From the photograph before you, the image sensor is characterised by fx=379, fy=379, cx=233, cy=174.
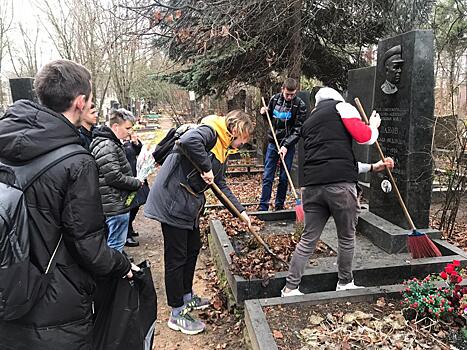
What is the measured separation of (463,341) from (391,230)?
1814mm

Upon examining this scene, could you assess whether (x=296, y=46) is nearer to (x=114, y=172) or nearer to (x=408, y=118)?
(x=408, y=118)

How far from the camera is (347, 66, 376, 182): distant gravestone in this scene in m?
7.02

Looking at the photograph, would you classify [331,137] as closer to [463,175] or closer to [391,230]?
[391,230]

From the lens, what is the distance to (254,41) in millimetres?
7867

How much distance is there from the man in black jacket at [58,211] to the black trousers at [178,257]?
4.56ft

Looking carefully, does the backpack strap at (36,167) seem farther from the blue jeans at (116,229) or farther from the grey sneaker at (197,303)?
the blue jeans at (116,229)

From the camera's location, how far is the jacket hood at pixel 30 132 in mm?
1582

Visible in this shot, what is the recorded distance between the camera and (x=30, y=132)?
1.60m

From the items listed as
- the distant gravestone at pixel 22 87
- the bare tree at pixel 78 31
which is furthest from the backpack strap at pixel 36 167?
the bare tree at pixel 78 31

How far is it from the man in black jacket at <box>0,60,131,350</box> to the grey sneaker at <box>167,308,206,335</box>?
5.58 ft

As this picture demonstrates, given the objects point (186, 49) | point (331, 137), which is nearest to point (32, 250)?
point (331, 137)

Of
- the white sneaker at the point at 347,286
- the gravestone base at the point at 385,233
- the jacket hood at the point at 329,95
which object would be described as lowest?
the white sneaker at the point at 347,286

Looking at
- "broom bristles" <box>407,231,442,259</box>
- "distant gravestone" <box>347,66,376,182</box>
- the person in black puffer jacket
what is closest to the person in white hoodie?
"broom bristles" <box>407,231,442,259</box>

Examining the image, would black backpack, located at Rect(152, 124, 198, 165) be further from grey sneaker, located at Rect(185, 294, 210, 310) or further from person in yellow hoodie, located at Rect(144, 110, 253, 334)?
grey sneaker, located at Rect(185, 294, 210, 310)
